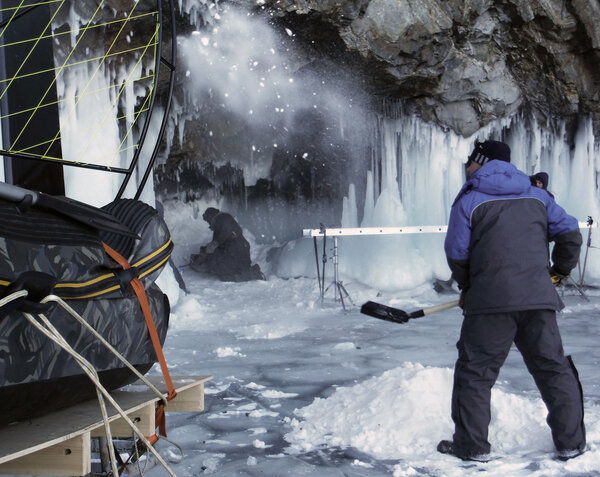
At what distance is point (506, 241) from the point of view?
8.82ft

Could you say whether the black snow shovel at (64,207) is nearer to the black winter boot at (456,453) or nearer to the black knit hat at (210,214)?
the black winter boot at (456,453)

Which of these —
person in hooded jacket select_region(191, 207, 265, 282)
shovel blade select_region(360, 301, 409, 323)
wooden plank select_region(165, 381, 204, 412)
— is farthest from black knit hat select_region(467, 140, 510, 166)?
person in hooded jacket select_region(191, 207, 265, 282)

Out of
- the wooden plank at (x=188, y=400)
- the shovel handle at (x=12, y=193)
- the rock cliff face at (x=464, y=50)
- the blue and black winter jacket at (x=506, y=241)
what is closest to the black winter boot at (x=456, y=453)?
the blue and black winter jacket at (x=506, y=241)

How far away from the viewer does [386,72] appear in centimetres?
835

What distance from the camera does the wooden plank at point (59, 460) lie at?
1.66m

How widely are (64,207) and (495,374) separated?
180 cm

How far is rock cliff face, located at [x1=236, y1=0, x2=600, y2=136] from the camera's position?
7.57 metres

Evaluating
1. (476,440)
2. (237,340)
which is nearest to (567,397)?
(476,440)

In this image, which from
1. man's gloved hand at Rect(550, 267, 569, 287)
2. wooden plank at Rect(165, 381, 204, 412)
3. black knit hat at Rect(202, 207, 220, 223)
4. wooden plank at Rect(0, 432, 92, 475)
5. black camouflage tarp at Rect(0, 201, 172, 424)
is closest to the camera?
black camouflage tarp at Rect(0, 201, 172, 424)

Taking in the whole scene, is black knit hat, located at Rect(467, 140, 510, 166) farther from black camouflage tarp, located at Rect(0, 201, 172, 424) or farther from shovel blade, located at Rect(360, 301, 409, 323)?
black camouflage tarp, located at Rect(0, 201, 172, 424)

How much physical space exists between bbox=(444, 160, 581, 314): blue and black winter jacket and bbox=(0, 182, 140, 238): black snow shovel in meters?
1.48

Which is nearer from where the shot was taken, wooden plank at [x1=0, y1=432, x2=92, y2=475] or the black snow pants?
wooden plank at [x1=0, y1=432, x2=92, y2=475]

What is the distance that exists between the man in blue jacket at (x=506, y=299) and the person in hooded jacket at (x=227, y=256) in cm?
802

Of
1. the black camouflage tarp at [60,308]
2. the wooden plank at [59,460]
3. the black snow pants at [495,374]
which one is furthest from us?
the black snow pants at [495,374]
